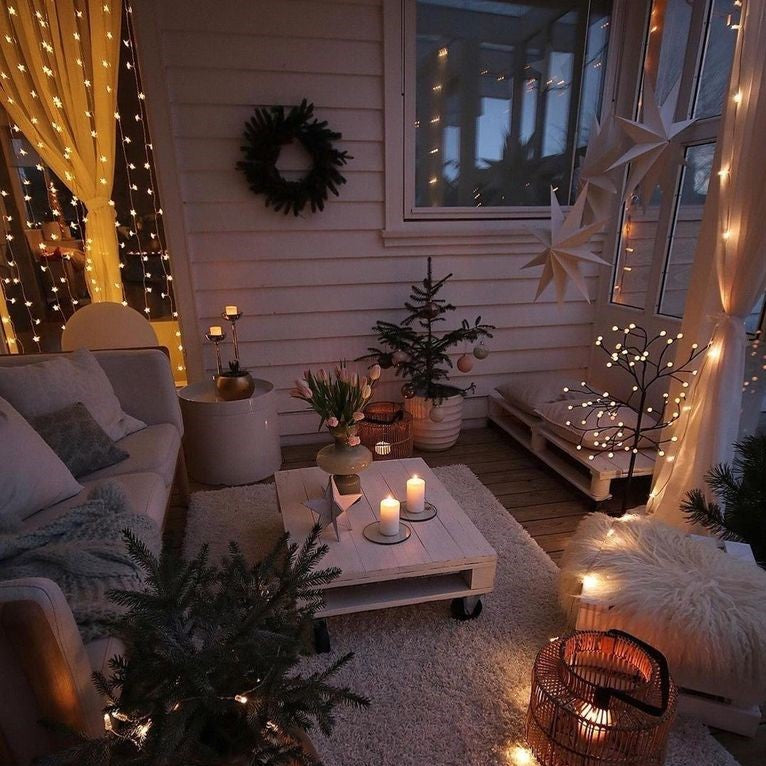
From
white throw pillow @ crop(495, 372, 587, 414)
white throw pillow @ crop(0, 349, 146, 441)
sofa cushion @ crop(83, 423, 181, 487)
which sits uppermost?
white throw pillow @ crop(0, 349, 146, 441)

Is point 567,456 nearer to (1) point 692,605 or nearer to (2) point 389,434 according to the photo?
(2) point 389,434

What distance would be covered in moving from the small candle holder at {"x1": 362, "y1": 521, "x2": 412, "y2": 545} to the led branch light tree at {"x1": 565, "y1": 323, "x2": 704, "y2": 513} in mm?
994

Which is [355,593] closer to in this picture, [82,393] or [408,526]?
[408,526]

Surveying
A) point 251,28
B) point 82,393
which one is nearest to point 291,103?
point 251,28

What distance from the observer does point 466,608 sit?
173cm

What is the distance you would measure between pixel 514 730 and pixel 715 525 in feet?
3.02

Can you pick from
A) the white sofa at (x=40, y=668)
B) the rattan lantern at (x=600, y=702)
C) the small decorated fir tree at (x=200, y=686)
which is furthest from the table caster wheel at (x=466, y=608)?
the white sofa at (x=40, y=668)

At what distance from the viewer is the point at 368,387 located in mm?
1750

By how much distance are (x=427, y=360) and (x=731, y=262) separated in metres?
1.58

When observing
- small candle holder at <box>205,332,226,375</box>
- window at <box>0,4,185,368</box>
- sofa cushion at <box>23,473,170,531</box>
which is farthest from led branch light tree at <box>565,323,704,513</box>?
window at <box>0,4,185,368</box>

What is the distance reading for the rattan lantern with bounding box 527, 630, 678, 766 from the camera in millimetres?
1107

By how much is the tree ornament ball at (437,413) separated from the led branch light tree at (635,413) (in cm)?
72

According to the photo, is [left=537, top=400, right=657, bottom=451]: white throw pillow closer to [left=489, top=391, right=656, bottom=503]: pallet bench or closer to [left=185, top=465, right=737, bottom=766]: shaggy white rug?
[left=489, top=391, right=656, bottom=503]: pallet bench

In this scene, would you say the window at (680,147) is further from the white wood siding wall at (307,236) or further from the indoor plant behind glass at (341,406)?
the indoor plant behind glass at (341,406)
